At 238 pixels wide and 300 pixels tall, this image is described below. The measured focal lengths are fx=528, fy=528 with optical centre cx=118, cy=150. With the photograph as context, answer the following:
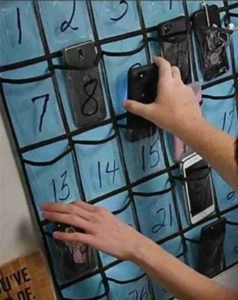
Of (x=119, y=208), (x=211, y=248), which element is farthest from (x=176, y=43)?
(x=211, y=248)

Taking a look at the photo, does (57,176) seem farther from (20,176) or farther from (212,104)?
(212,104)

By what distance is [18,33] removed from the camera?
671mm

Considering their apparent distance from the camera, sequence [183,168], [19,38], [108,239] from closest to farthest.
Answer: [19,38] → [108,239] → [183,168]

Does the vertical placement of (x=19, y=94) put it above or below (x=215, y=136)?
above

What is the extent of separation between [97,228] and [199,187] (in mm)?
225

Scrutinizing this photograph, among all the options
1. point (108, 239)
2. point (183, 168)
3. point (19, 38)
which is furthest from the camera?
point (183, 168)

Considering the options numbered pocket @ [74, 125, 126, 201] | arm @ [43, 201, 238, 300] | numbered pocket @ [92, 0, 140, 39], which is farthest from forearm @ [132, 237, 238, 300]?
numbered pocket @ [92, 0, 140, 39]

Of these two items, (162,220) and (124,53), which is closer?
(124,53)

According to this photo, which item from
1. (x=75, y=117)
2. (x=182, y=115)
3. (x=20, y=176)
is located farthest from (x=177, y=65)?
(x=20, y=176)

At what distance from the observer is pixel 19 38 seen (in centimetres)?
67

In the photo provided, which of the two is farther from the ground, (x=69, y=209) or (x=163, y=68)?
(x=163, y=68)

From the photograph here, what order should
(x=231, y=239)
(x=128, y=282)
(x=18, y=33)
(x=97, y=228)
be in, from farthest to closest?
(x=231, y=239) → (x=128, y=282) → (x=97, y=228) → (x=18, y=33)

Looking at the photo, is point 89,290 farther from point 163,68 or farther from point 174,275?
point 163,68

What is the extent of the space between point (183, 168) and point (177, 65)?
17cm
